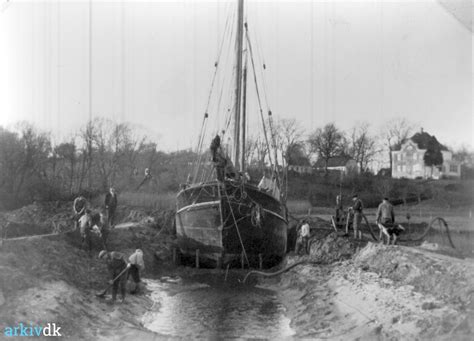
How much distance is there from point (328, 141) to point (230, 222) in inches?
2047

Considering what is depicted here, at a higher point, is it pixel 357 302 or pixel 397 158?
pixel 397 158

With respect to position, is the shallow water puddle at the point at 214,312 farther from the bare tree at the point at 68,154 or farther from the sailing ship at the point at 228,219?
the bare tree at the point at 68,154

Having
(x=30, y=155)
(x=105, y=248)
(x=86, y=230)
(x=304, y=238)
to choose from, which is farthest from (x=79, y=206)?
(x=30, y=155)

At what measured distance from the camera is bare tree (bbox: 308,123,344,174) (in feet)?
220

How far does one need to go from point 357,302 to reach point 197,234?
8710 millimetres

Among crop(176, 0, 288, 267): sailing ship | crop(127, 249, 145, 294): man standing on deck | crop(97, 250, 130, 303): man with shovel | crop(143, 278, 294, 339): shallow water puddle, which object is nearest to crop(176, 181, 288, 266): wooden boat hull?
crop(176, 0, 288, 267): sailing ship

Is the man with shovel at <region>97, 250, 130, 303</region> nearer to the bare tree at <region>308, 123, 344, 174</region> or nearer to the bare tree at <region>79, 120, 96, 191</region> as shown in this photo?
the bare tree at <region>79, 120, 96, 191</region>

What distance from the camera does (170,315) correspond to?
38.5 ft

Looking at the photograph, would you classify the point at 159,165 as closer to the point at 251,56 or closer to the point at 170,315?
the point at 251,56

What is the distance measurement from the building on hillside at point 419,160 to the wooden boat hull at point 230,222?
47.7 meters

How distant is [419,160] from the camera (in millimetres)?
63094

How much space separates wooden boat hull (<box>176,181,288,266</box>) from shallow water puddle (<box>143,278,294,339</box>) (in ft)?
6.91

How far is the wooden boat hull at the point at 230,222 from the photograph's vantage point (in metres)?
17.3

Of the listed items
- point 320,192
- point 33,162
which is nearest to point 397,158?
point 320,192
